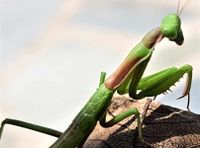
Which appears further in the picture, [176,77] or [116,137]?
[176,77]

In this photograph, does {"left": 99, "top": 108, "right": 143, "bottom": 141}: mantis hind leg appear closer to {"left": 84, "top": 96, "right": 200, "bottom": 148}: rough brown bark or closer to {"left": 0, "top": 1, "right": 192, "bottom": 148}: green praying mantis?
{"left": 84, "top": 96, "right": 200, "bottom": 148}: rough brown bark

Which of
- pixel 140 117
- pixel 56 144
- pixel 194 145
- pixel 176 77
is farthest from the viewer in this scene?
pixel 176 77

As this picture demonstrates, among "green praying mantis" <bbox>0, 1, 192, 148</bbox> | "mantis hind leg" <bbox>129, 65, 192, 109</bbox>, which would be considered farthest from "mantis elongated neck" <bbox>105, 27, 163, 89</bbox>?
"mantis hind leg" <bbox>129, 65, 192, 109</bbox>

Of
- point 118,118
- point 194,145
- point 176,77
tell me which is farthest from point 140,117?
point 176,77

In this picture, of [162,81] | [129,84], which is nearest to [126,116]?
[129,84]

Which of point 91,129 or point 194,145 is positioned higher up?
point 194,145

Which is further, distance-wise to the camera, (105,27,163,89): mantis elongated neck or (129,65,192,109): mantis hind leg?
(129,65,192,109): mantis hind leg

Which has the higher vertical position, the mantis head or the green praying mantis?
the mantis head

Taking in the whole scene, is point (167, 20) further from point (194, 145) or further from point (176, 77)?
point (194, 145)
